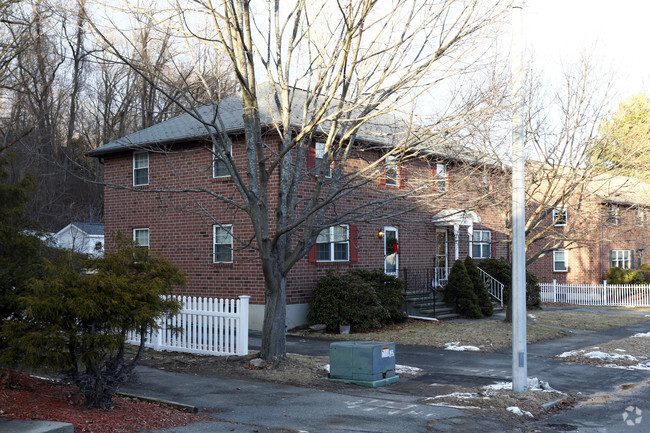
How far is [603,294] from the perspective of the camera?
97.7 feet

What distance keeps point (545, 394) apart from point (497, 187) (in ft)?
22.0

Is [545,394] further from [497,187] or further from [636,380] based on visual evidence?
[497,187]

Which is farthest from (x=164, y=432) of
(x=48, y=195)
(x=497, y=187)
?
(x=48, y=195)

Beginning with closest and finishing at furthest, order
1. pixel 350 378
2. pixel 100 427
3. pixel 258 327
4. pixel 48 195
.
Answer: pixel 100 427, pixel 350 378, pixel 258 327, pixel 48 195

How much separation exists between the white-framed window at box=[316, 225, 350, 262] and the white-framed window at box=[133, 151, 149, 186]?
20.1ft

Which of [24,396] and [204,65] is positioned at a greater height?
[204,65]

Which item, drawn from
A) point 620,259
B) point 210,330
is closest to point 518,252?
point 210,330

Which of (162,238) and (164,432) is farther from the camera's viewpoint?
(162,238)

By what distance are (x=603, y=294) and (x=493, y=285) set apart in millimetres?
8693

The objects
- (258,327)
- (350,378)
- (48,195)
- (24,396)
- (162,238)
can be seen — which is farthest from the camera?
(48,195)

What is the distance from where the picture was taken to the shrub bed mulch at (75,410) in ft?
23.0

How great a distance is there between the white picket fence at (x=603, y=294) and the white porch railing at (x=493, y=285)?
7.95 meters

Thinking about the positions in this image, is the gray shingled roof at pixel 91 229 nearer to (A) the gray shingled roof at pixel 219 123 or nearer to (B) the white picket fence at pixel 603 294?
(A) the gray shingled roof at pixel 219 123

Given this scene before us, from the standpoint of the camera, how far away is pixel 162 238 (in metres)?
20.3
